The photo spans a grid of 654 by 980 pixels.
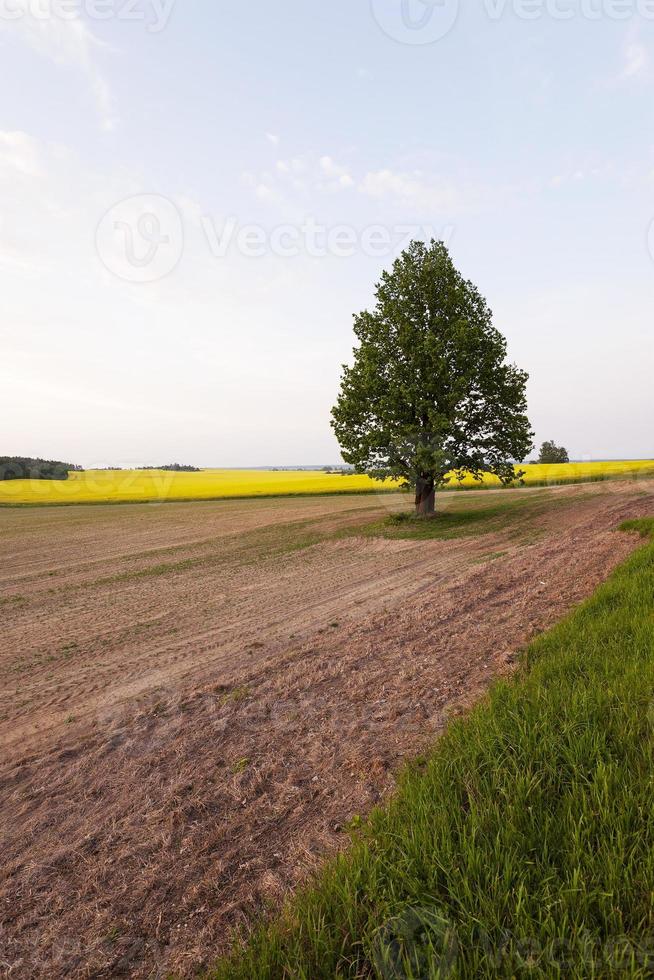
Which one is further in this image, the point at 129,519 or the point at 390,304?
the point at 129,519

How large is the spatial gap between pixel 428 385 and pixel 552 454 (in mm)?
81186

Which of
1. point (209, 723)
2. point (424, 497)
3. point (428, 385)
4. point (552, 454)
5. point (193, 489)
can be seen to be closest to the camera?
point (209, 723)

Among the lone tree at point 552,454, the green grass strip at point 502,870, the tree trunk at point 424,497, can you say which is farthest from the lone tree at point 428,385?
the lone tree at point 552,454

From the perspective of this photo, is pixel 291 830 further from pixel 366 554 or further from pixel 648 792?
pixel 366 554

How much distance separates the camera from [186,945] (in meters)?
2.43

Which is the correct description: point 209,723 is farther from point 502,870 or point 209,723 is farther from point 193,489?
point 193,489

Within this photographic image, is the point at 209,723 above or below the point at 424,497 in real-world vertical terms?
below

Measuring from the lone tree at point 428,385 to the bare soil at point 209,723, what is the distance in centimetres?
855

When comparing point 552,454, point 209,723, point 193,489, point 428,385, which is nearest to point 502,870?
point 209,723

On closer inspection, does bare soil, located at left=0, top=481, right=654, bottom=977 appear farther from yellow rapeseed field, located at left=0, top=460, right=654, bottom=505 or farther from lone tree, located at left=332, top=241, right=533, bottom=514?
yellow rapeseed field, located at left=0, top=460, right=654, bottom=505

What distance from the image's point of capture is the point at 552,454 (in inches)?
3536

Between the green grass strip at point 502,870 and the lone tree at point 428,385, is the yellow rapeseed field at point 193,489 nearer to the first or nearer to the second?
the lone tree at point 428,385

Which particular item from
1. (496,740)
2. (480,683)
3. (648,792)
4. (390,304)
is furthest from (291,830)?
(390,304)

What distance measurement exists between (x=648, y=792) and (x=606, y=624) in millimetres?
3052
